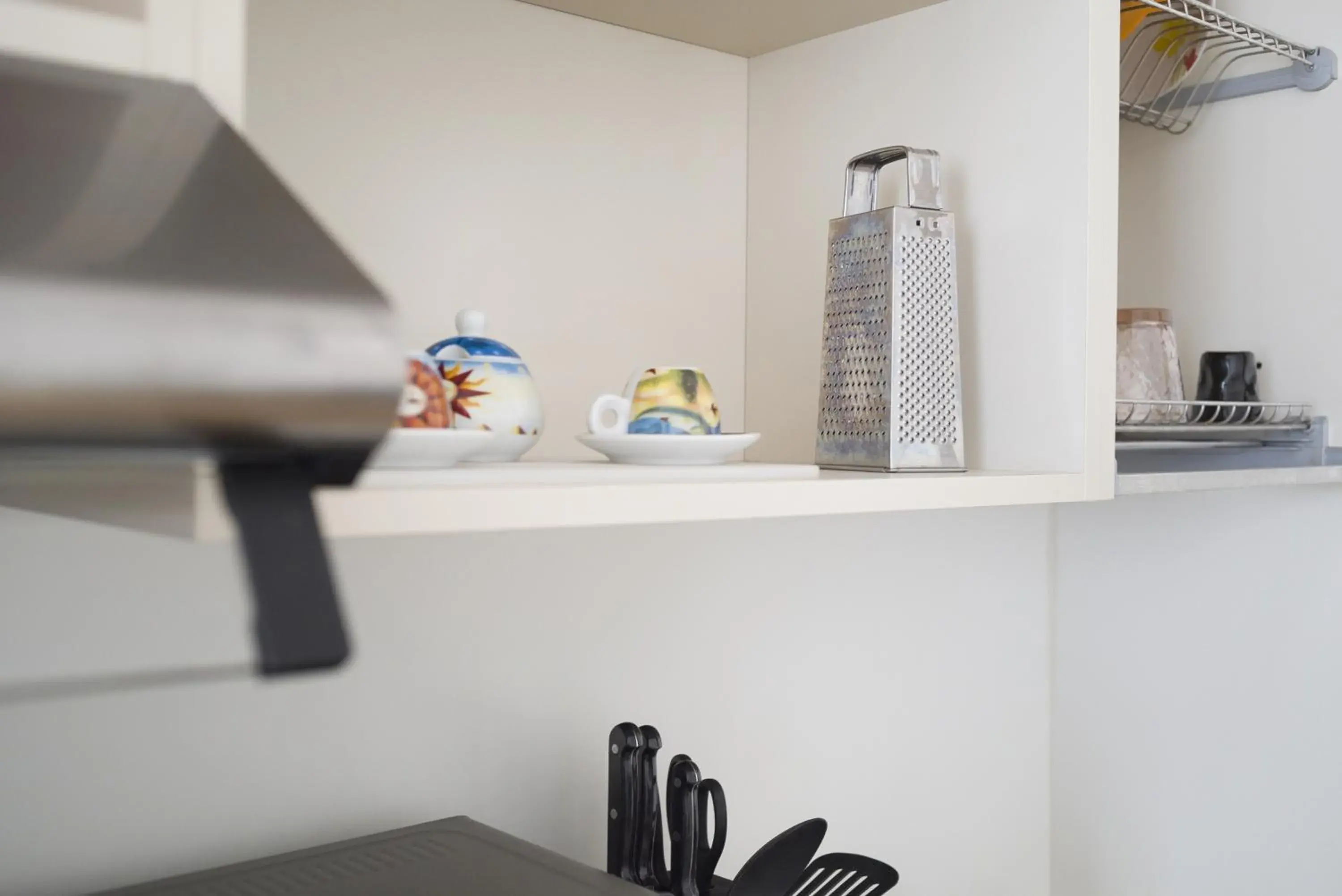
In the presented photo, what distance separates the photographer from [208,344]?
1.12 ft

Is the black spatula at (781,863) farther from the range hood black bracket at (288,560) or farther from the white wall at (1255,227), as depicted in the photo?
the white wall at (1255,227)

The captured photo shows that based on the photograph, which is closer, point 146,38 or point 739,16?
point 146,38

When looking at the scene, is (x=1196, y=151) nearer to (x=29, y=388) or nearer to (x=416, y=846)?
(x=416, y=846)

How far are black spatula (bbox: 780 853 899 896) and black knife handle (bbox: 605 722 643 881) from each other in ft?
0.51

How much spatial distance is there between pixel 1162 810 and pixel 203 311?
162 cm

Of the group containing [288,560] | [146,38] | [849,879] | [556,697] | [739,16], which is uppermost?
[739,16]

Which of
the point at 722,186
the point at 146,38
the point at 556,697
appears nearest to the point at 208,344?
the point at 146,38

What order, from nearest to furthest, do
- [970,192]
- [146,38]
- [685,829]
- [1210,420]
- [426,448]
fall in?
[146,38]
[426,448]
[685,829]
[970,192]
[1210,420]

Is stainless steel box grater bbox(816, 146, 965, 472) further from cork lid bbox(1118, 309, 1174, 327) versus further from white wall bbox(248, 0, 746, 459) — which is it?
cork lid bbox(1118, 309, 1174, 327)

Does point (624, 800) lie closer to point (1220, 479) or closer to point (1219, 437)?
point (1220, 479)

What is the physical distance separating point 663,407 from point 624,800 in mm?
400

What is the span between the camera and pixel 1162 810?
1.63 meters

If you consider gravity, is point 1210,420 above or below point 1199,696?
above

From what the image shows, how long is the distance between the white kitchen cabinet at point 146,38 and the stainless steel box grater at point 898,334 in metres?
0.61
